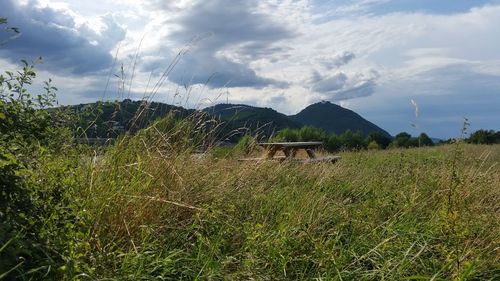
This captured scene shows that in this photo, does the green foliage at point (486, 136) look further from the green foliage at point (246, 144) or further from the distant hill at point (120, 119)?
the distant hill at point (120, 119)

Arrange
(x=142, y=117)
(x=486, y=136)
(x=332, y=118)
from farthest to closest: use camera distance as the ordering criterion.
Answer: (x=332, y=118)
(x=486, y=136)
(x=142, y=117)

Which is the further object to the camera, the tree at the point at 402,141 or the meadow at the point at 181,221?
the tree at the point at 402,141

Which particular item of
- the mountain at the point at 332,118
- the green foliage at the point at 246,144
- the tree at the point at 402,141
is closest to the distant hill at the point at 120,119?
the green foliage at the point at 246,144

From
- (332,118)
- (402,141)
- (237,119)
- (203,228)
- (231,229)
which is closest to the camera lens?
(203,228)

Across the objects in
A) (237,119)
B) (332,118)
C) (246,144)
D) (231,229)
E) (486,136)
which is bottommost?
(231,229)

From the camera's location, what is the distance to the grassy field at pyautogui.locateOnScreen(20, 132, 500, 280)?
3.08 metres

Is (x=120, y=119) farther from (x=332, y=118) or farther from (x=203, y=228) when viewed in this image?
(x=332, y=118)

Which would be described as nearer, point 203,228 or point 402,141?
point 203,228

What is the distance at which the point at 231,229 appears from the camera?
3.76 m

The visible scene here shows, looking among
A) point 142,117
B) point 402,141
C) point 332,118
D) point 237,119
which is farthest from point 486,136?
point 332,118

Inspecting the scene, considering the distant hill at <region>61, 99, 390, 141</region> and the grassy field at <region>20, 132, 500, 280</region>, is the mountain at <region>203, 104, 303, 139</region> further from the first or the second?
the grassy field at <region>20, 132, 500, 280</region>

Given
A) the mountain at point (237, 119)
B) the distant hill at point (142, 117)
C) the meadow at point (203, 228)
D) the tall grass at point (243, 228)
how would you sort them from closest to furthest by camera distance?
the meadow at point (203, 228), the tall grass at point (243, 228), the distant hill at point (142, 117), the mountain at point (237, 119)

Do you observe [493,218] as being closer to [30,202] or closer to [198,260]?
[198,260]

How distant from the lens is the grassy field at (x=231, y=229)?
3.08m
